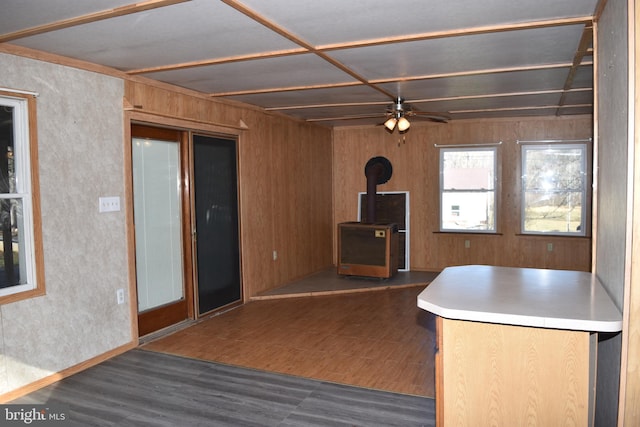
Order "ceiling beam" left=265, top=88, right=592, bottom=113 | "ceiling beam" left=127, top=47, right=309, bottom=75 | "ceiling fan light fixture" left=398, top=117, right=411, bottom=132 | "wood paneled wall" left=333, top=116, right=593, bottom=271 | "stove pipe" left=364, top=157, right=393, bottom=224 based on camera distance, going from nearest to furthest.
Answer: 1. "ceiling beam" left=127, top=47, right=309, bottom=75
2. "ceiling fan light fixture" left=398, top=117, right=411, bottom=132
3. "ceiling beam" left=265, top=88, right=592, bottom=113
4. "wood paneled wall" left=333, top=116, right=593, bottom=271
5. "stove pipe" left=364, top=157, right=393, bottom=224

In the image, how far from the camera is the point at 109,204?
3770mm

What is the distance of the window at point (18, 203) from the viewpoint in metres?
3.07

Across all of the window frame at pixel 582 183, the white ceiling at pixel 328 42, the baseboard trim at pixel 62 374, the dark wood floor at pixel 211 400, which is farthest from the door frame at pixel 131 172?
the window frame at pixel 582 183

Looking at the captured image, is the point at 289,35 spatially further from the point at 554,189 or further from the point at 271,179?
the point at 554,189

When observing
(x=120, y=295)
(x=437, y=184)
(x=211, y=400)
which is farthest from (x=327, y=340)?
(x=437, y=184)

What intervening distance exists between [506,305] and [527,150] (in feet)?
17.0

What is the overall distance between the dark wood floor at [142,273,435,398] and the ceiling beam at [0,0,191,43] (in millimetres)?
2493

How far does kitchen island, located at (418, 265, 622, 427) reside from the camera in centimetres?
200

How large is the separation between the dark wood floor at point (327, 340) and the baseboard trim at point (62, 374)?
22cm

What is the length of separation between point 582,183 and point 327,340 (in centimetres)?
444

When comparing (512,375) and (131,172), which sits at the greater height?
(131,172)

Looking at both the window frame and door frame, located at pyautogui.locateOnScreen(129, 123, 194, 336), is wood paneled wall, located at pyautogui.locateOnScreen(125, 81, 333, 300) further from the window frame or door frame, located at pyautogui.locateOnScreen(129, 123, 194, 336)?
the window frame

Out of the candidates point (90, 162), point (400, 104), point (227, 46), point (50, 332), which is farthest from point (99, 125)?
point (400, 104)

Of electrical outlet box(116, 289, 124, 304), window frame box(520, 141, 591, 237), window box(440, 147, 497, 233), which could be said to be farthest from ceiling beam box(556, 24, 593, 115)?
electrical outlet box(116, 289, 124, 304)
